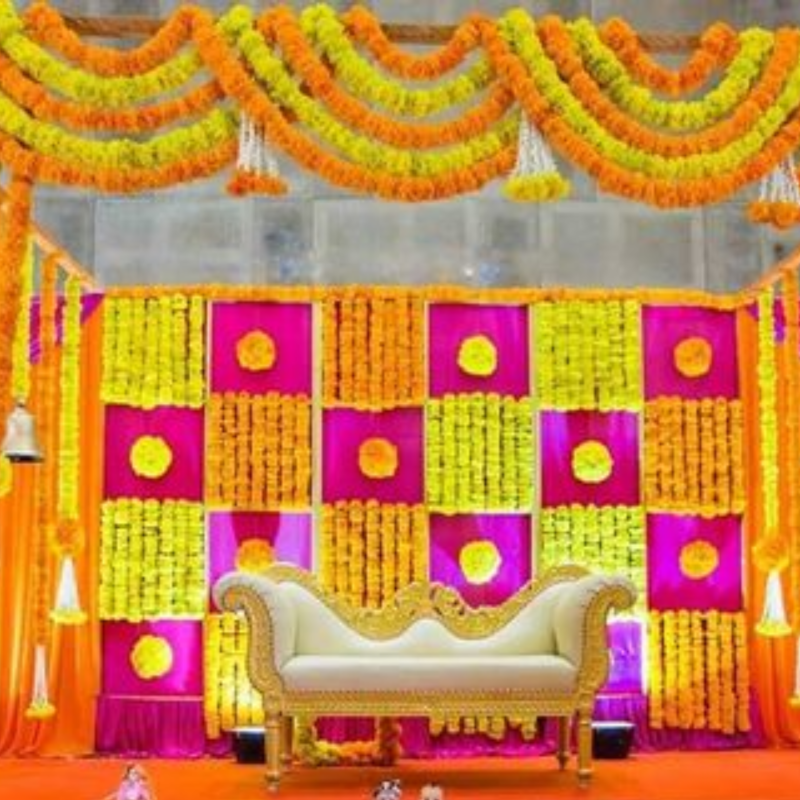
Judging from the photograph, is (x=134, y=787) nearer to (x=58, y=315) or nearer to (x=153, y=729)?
(x=153, y=729)

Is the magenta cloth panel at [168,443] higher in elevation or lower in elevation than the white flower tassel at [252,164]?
lower

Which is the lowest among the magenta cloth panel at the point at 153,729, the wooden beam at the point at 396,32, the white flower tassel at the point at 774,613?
the magenta cloth panel at the point at 153,729

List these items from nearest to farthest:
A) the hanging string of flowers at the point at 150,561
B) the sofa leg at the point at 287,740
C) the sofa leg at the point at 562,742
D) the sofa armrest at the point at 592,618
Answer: the sofa armrest at the point at 592,618
the sofa leg at the point at 287,740
the sofa leg at the point at 562,742
the hanging string of flowers at the point at 150,561

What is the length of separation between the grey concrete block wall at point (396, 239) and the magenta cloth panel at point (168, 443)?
70 cm

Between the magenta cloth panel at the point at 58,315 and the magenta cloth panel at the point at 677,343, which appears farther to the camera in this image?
the magenta cloth panel at the point at 677,343

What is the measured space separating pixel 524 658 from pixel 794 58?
2.66 meters

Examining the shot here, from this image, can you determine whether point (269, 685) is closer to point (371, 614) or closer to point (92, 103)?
point (371, 614)

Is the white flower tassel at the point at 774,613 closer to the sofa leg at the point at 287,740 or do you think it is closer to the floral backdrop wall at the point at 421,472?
the floral backdrop wall at the point at 421,472

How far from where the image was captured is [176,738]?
7703 millimetres

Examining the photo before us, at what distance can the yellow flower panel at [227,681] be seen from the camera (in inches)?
303

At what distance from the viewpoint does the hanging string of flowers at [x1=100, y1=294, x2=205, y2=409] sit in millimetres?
7922

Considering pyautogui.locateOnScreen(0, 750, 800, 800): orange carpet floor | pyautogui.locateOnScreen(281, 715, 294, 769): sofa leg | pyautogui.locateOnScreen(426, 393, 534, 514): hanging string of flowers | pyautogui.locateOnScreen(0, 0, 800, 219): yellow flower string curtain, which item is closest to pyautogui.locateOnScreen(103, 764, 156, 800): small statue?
pyautogui.locateOnScreen(0, 750, 800, 800): orange carpet floor

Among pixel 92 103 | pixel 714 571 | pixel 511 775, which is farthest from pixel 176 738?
pixel 92 103

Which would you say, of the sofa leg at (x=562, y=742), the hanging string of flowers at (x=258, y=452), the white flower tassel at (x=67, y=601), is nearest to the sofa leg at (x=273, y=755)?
the sofa leg at (x=562, y=742)
